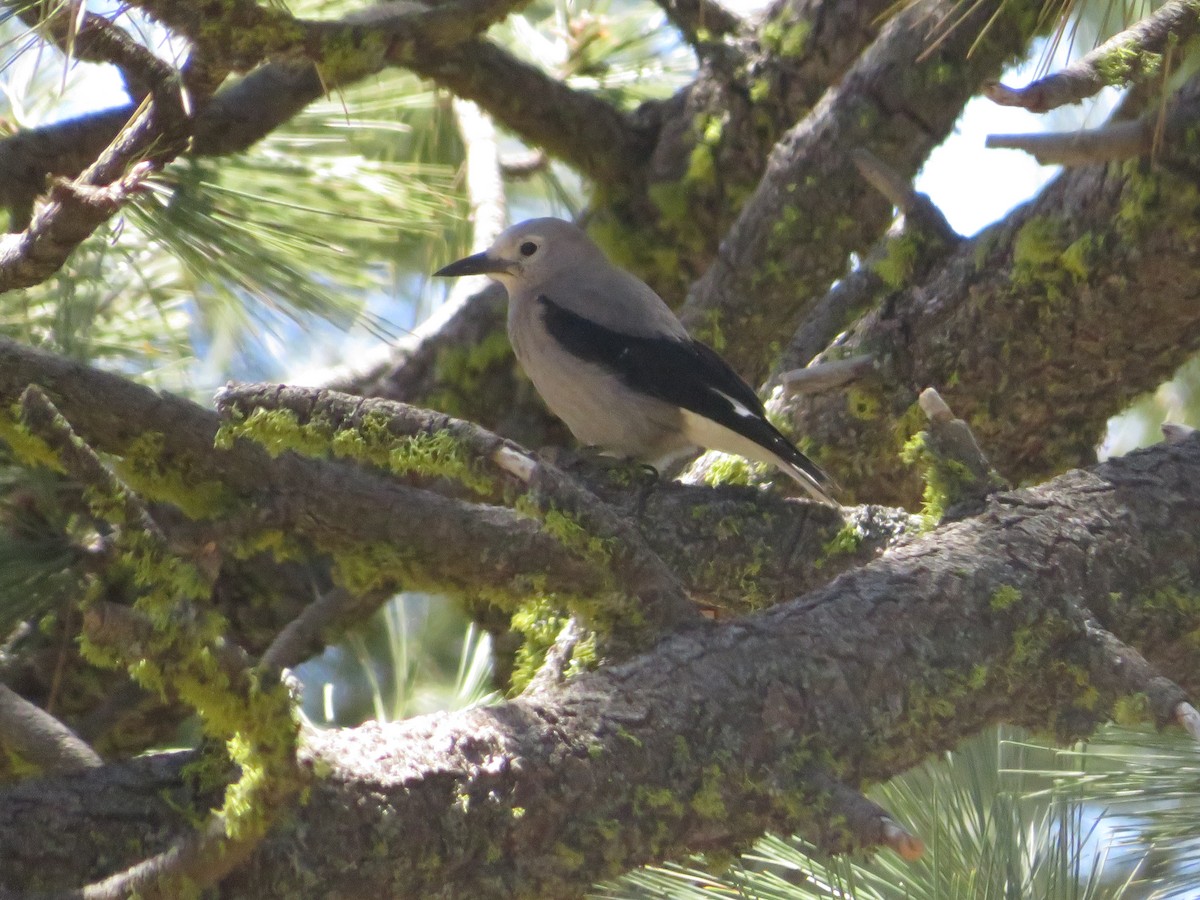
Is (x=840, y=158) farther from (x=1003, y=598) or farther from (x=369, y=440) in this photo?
(x=369, y=440)

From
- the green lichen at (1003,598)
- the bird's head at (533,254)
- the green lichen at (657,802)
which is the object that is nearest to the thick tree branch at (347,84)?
the bird's head at (533,254)

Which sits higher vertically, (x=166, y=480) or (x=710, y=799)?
(x=166, y=480)

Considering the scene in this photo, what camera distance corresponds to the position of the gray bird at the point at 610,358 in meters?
3.04

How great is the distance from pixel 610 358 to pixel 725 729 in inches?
68.2

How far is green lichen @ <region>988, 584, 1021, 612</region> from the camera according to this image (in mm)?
1846

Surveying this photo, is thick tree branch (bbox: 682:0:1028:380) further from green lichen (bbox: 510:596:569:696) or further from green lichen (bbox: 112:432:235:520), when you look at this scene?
green lichen (bbox: 112:432:235:520)

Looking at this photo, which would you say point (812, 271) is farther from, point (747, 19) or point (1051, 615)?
point (1051, 615)

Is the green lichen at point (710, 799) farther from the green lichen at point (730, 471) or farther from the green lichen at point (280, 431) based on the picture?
the green lichen at point (730, 471)

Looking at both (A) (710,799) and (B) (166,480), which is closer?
(A) (710,799)

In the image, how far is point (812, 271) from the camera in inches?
130

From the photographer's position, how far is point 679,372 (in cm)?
310

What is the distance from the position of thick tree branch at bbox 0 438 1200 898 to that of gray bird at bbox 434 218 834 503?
37.8 inches

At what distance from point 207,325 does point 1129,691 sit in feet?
11.9

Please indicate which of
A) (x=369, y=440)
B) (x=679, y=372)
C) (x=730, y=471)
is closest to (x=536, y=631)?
(x=730, y=471)
